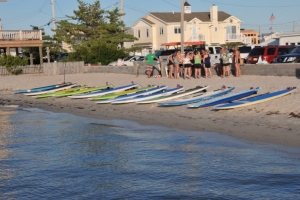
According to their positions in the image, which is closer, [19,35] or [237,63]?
[237,63]

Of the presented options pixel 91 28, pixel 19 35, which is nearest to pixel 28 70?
pixel 19 35

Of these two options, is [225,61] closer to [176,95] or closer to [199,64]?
[199,64]

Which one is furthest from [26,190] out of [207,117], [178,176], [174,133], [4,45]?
[4,45]

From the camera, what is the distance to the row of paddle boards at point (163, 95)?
16031mm

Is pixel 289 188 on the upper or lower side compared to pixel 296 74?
lower

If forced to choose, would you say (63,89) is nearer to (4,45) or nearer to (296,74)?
(296,74)

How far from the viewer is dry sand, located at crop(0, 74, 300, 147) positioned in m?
12.8

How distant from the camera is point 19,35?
3884 centimetres

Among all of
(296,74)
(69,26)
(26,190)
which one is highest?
(69,26)

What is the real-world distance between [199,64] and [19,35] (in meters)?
20.0

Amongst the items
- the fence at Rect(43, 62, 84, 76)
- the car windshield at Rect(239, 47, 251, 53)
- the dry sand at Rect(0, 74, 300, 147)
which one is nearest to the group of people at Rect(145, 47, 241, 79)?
the dry sand at Rect(0, 74, 300, 147)

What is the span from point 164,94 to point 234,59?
504cm

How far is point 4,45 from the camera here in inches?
1496

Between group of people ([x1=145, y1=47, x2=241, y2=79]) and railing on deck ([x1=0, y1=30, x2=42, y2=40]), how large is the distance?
1777 cm
